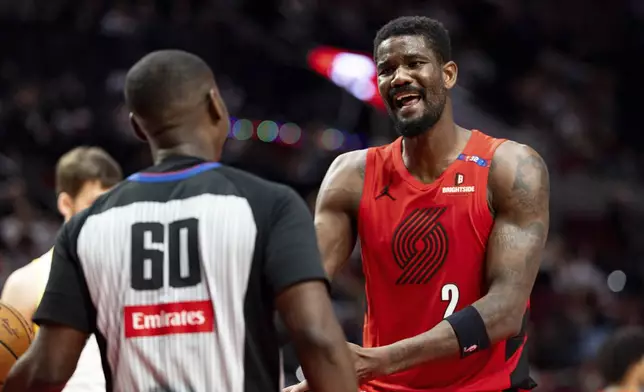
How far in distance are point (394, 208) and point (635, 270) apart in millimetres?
9043

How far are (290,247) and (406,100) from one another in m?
1.64

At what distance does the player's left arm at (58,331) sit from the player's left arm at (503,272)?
116cm

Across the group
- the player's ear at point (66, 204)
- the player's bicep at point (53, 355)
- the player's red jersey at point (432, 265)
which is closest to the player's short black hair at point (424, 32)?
the player's red jersey at point (432, 265)

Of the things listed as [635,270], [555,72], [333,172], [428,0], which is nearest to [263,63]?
[428,0]

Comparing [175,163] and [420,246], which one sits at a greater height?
[175,163]

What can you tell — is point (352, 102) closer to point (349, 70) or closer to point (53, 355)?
point (349, 70)

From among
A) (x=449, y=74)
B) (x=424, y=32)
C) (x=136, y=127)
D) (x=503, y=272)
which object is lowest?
(x=503, y=272)

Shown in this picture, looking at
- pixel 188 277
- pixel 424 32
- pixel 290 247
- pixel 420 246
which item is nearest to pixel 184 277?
pixel 188 277

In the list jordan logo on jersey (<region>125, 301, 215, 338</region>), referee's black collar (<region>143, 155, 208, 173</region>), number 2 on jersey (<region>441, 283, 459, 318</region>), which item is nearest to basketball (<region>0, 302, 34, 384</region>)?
jordan logo on jersey (<region>125, 301, 215, 338</region>)

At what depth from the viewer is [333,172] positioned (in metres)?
4.83

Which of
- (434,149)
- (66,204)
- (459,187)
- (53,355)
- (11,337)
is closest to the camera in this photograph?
(53,355)

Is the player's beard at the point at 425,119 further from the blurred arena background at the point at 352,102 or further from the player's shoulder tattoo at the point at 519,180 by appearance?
the blurred arena background at the point at 352,102

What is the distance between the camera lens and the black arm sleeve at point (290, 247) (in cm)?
309

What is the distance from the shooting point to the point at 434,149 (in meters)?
4.70
